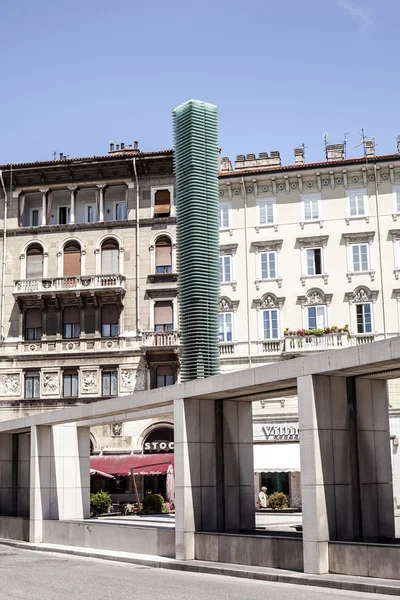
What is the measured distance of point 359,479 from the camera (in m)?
19.6

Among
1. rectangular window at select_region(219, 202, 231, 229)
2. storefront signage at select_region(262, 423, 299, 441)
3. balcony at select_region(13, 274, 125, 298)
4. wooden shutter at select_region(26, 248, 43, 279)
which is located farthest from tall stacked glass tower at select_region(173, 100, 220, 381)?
wooden shutter at select_region(26, 248, 43, 279)

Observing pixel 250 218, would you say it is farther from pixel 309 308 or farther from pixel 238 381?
pixel 238 381

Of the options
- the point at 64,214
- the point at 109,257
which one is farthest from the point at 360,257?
the point at 64,214

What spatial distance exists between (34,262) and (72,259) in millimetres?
2454

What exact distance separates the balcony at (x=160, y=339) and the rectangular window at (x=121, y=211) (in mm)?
7695

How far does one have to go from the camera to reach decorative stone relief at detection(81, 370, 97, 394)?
172 feet

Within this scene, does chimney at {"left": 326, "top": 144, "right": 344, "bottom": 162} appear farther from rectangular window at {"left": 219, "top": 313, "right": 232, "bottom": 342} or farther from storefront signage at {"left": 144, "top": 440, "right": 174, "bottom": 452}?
storefront signage at {"left": 144, "top": 440, "right": 174, "bottom": 452}

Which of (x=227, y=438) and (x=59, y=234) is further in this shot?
(x=59, y=234)

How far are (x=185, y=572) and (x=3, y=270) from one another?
36866 mm

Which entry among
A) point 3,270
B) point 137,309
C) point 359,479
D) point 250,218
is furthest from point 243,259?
point 359,479

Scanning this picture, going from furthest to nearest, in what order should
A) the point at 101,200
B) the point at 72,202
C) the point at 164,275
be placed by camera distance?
1. the point at 72,202
2. the point at 101,200
3. the point at 164,275

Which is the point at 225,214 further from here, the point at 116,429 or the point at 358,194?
the point at 116,429

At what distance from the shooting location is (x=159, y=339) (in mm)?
52031

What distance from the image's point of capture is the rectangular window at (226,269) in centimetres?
5269
